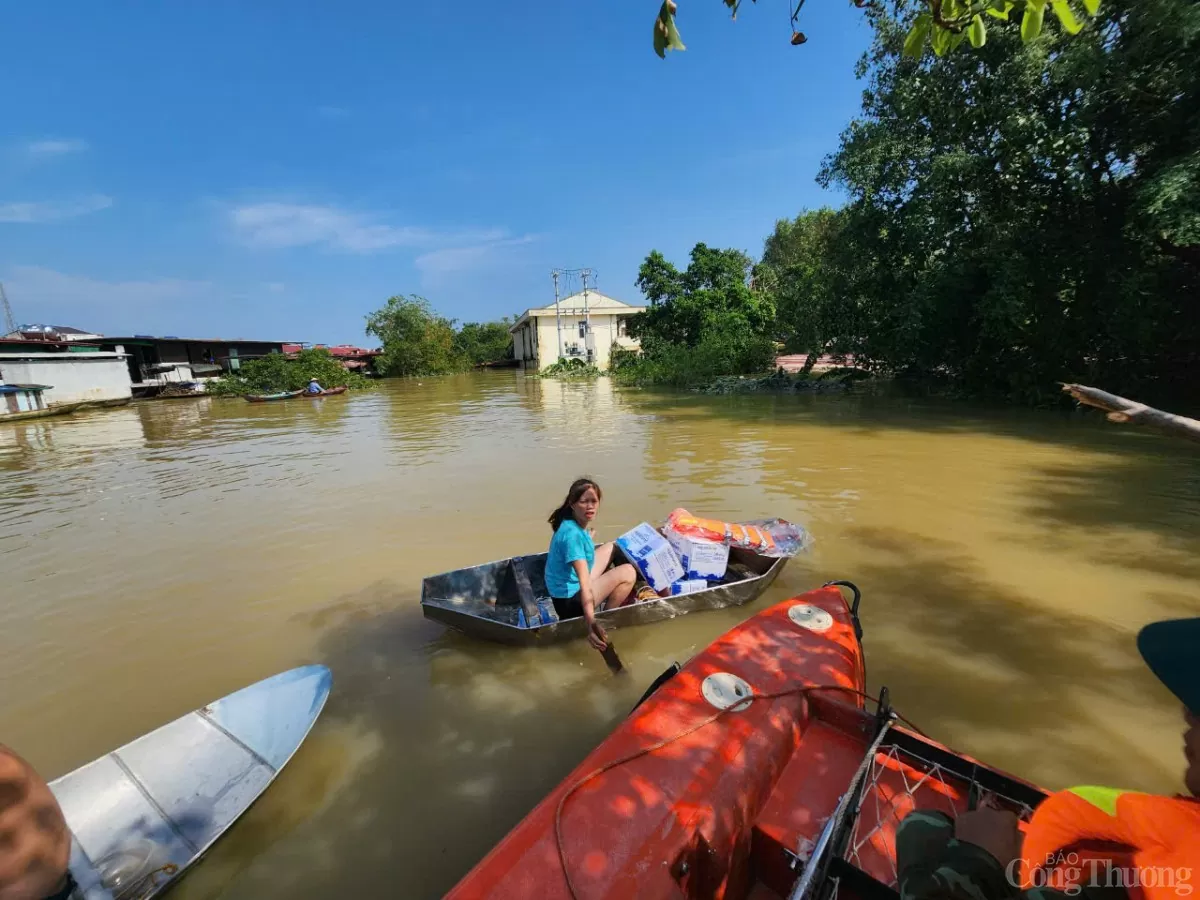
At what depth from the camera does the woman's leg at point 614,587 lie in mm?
5020

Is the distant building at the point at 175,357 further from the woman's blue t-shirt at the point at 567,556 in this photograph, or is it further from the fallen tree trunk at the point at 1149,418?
the fallen tree trunk at the point at 1149,418

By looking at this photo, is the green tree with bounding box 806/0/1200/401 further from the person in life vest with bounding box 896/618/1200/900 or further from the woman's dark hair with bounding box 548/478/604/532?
the person in life vest with bounding box 896/618/1200/900

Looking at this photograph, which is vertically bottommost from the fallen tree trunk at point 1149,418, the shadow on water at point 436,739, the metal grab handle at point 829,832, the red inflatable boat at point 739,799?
the shadow on water at point 436,739

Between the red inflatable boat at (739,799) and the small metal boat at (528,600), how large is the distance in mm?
1865

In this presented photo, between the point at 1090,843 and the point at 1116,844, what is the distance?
0.06 meters

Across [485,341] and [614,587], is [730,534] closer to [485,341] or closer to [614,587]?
[614,587]

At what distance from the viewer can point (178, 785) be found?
3338mm

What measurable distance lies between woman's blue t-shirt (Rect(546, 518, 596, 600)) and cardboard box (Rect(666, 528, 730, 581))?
41.9 inches

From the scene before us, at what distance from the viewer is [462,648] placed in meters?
5.07

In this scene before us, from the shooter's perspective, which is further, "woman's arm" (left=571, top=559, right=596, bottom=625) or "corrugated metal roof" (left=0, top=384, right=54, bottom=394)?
"corrugated metal roof" (left=0, top=384, right=54, bottom=394)

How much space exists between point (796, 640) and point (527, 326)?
181ft

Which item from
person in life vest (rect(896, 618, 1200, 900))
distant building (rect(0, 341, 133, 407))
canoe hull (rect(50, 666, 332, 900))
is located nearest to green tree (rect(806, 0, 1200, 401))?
person in life vest (rect(896, 618, 1200, 900))

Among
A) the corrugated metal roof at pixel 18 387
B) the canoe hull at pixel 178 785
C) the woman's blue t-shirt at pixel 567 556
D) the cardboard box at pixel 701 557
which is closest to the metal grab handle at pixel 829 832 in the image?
the woman's blue t-shirt at pixel 567 556

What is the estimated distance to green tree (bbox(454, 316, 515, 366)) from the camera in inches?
2781
